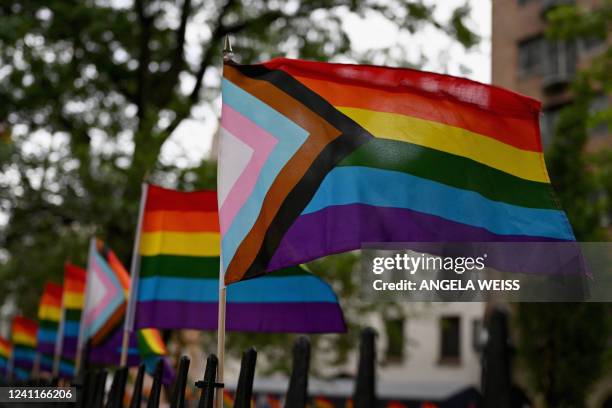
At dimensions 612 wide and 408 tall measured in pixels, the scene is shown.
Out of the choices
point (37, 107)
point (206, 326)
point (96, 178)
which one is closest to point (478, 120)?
point (206, 326)

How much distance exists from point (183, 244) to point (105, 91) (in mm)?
8598

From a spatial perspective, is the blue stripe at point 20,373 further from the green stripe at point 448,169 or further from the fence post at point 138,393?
the green stripe at point 448,169

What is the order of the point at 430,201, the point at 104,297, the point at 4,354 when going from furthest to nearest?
1. the point at 4,354
2. the point at 104,297
3. the point at 430,201

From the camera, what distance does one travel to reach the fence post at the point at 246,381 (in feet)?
13.1

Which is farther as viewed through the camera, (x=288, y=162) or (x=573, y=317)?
(x=573, y=317)

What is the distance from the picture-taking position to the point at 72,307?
13.6 meters

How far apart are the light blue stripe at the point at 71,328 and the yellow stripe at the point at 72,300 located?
35 cm

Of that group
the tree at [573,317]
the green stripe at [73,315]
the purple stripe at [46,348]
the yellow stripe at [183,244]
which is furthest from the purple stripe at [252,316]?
the tree at [573,317]

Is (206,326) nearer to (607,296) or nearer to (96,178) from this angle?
(607,296)

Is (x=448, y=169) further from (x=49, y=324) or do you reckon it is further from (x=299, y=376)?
(x=49, y=324)

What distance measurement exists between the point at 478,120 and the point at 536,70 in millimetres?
28328

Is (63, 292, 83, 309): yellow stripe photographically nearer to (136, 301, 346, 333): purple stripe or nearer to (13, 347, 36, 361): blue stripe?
(13, 347, 36, 361): blue stripe

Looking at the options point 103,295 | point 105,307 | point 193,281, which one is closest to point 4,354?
point 103,295

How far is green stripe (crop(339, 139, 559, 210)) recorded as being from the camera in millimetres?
5395
